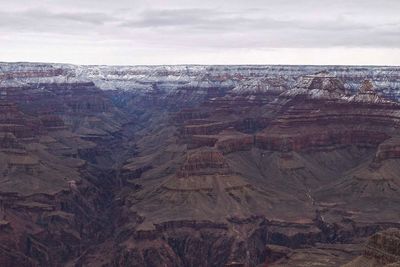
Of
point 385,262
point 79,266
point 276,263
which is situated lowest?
point 79,266

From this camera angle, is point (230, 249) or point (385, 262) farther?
point (230, 249)

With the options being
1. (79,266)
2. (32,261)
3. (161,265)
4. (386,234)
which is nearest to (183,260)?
(161,265)

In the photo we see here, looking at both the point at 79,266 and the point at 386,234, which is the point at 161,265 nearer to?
the point at 79,266

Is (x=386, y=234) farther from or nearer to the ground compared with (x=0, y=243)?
farther from the ground

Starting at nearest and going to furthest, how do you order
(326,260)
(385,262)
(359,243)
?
(385,262), (326,260), (359,243)

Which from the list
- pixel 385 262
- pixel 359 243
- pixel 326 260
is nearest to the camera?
pixel 385 262

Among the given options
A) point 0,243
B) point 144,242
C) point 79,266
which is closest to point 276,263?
point 144,242

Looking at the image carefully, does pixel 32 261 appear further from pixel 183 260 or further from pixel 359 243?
pixel 359 243

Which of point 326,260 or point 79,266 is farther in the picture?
point 79,266

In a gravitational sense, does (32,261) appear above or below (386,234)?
below
